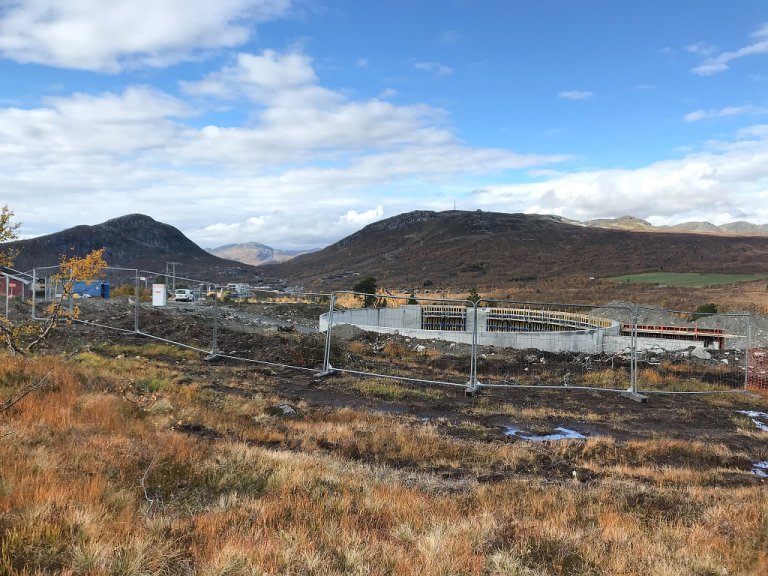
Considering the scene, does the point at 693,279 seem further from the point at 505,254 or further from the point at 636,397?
the point at 636,397

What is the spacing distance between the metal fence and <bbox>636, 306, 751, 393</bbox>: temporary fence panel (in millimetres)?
47

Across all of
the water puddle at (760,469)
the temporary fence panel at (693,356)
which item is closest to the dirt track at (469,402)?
the water puddle at (760,469)

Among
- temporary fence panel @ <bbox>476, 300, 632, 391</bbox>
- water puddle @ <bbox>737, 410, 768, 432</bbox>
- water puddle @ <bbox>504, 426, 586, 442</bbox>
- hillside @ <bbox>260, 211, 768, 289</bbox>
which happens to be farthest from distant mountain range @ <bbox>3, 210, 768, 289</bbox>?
water puddle @ <bbox>737, 410, 768, 432</bbox>

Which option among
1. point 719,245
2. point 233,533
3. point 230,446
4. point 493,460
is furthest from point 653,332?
point 719,245

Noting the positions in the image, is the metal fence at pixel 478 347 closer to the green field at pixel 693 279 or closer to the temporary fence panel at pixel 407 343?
the temporary fence panel at pixel 407 343

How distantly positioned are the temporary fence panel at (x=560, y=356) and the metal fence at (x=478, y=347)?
0.04m

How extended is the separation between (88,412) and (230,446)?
7.02 feet

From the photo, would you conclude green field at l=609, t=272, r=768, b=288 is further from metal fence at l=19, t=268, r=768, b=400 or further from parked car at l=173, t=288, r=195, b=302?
parked car at l=173, t=288, r=195, b=302

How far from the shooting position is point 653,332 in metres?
25.7

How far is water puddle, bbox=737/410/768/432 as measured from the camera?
446 inches

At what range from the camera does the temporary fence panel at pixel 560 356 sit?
1607cm

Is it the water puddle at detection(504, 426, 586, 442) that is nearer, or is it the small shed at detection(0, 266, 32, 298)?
the water puddle at detection(504, 426, 586, 442)

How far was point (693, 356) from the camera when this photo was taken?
68.8 feet

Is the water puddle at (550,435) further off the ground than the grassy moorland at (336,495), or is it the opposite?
the grassy moorland at (336,495)
